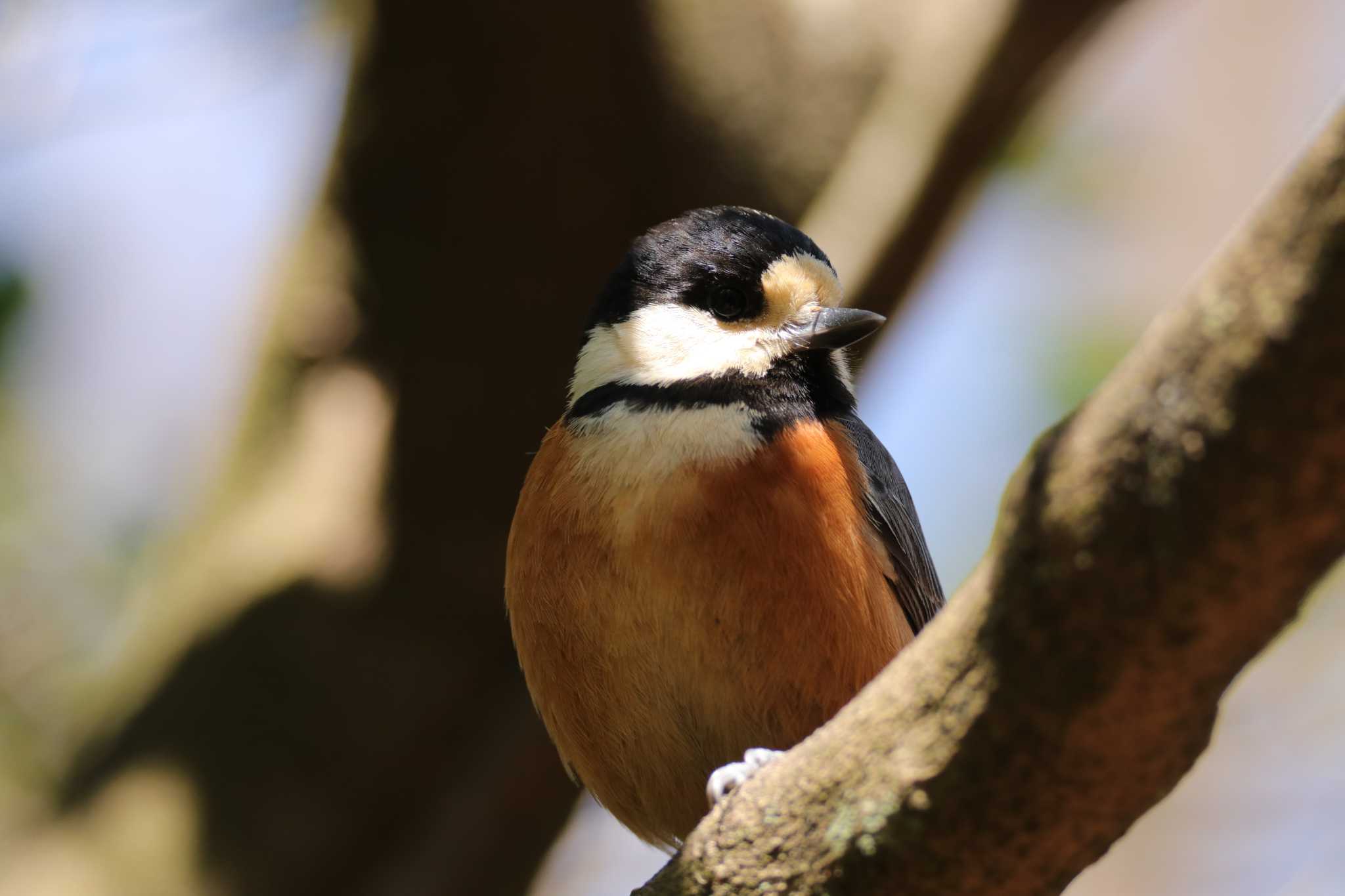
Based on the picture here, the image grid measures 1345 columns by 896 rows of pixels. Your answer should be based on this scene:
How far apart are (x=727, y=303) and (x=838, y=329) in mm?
420

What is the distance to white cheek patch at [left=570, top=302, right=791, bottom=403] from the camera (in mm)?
4605

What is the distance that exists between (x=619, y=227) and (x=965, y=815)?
14.2ft

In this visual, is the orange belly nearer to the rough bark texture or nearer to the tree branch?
the rough bark texture

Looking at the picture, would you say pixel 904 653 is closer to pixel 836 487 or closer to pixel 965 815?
pixel 965 815

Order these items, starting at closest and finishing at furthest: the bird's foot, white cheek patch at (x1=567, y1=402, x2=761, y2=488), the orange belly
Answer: the bird's foot, the orange belly, white cheek patch at (x1=567, y1=402, x2=761, y2=488)

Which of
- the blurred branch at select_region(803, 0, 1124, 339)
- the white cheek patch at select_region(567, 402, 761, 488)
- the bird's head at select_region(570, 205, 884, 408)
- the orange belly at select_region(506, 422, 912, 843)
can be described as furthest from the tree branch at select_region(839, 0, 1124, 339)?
the orange belly at select_region(506, 422, 912, 843)

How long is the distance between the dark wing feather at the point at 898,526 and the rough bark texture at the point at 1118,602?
1.89 metres

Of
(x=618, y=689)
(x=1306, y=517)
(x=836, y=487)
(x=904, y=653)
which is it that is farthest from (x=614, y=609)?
(x=1306, y=517)

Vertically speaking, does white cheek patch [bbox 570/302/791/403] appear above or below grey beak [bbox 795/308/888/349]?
below

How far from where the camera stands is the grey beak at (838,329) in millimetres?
4629

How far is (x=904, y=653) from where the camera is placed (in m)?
2.41

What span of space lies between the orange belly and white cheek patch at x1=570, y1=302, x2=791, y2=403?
0.44 metres

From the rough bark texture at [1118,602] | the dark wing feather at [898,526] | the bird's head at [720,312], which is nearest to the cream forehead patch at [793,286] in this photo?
the bird's head at [720,312]

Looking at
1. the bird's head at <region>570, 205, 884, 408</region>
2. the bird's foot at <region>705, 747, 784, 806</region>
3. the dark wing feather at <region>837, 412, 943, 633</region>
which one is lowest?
the bird's foot at <region>705, 747, 784, 806</region>
